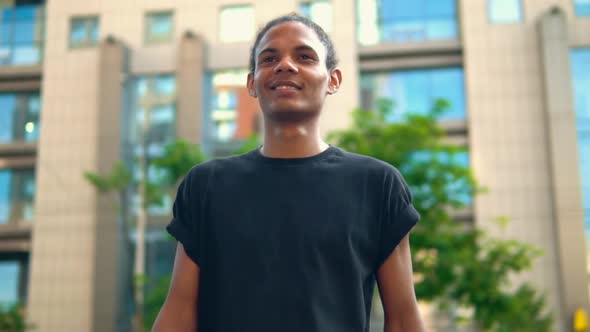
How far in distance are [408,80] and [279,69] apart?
991 inches

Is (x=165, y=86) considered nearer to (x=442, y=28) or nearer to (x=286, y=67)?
(x=442, y=28)

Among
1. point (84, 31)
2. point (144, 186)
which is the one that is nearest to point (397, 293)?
point (144, 186)

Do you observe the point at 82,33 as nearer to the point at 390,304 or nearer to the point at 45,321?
the point at 45,321

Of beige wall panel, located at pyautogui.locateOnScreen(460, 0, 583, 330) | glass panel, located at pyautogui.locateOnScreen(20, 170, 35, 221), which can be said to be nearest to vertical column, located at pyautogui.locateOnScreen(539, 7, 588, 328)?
beige wall panel, located at pyautogui.locateOnScreen(460, 0, 583, 330)

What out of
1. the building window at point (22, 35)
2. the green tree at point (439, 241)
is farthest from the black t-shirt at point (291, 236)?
the building window at point (22, 35)

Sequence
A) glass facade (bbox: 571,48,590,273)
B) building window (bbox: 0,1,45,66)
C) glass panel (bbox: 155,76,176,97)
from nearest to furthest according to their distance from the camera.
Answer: glass facade (bbox: 571,48,590,273)
glass panel (bbox: 155,76,176,97)
building window (bbox: 0,1,45,66)

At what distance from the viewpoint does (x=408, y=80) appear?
26812 mm

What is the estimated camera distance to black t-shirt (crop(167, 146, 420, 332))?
1947 mm

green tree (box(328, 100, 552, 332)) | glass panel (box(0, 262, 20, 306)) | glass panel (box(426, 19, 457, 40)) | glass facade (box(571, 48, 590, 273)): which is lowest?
glass panel (box(0, 262, 20, 306))

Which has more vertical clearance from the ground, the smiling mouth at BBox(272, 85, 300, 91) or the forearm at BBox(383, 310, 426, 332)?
the smiling mouth at BBox(272, 85, 300, 91)

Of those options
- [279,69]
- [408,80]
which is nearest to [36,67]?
[408,80]

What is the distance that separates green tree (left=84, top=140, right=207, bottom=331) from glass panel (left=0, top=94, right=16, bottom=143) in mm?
5569

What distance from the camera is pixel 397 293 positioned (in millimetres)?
2049

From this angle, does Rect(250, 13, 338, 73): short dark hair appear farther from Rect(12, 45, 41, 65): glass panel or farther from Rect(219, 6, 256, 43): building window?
Rect(12, 45, 41, 65): glass panel
